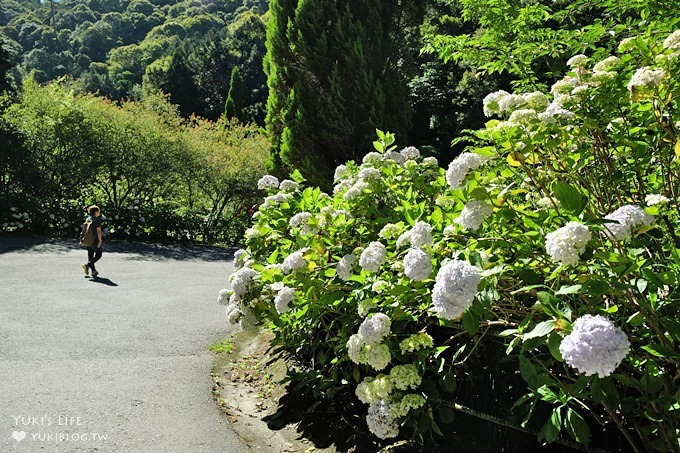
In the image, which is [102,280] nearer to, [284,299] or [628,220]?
[284,299]

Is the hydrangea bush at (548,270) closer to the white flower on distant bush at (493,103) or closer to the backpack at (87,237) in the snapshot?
the white flower on distant bush at (493,103)

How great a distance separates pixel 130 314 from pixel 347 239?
5.22m

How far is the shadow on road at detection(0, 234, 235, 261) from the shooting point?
14008 mm

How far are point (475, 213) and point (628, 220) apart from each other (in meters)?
0.57

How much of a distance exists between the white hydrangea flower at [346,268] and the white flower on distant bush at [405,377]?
1.98 feet

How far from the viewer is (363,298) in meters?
3.17

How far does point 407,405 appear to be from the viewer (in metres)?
2.96

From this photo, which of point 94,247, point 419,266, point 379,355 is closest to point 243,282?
point 379,355

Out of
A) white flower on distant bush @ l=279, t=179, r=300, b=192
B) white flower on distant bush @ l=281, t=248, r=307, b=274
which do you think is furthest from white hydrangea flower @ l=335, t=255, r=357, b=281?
white flower on distant bush @ l=279, t=179, r=300, b=192

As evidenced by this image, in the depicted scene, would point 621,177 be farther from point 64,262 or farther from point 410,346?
point 64,262

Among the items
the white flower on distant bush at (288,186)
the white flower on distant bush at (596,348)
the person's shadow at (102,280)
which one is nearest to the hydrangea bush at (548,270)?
the white flower on distant bush at (596,348)

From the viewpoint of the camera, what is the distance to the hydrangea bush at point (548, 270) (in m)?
1.97

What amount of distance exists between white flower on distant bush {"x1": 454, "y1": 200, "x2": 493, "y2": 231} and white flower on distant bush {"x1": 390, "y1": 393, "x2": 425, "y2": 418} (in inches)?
44.8

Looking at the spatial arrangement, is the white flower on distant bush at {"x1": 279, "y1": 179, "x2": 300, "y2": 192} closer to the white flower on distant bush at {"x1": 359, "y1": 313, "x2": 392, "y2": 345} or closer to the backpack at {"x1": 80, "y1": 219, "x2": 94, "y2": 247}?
the white flower on distant bush at {"x1": 359, "y1": 313, "x2": 392, "y2": 345}
